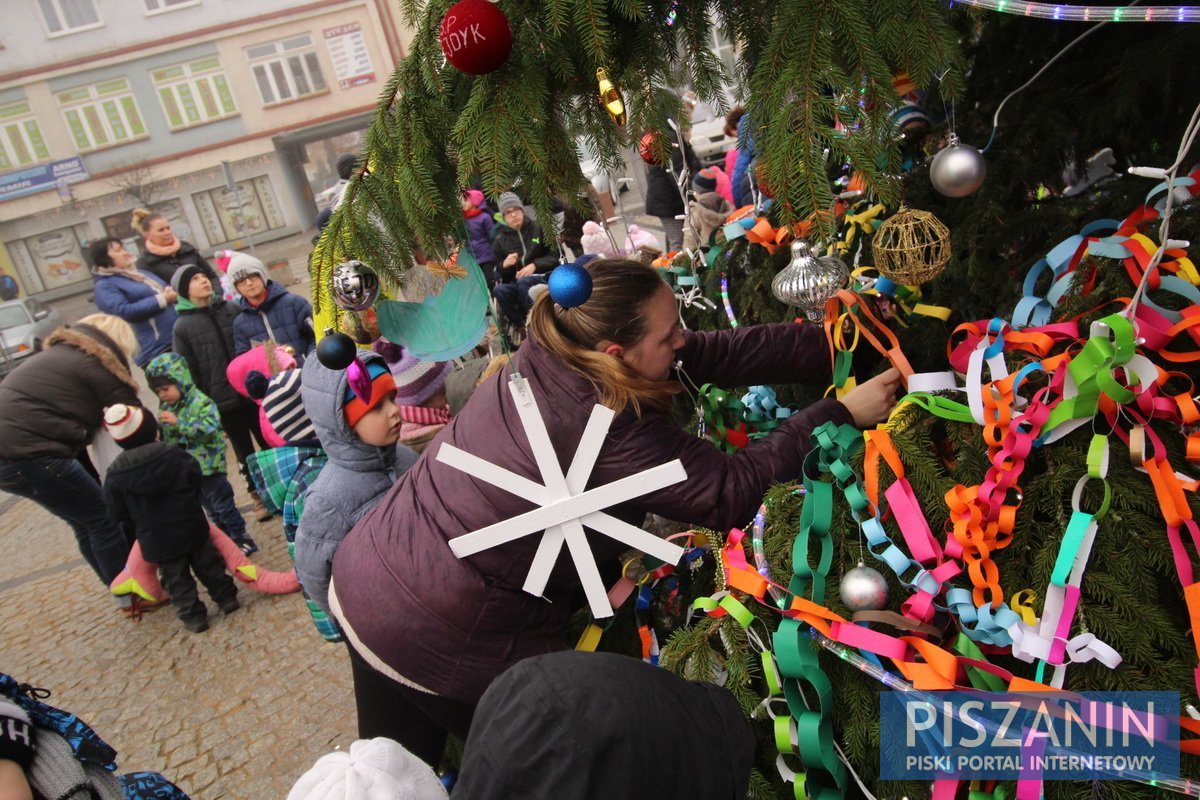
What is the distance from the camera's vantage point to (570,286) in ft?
4.84

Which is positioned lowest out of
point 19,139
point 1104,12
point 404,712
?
point 404,712

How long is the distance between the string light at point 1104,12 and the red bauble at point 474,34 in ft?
2.64

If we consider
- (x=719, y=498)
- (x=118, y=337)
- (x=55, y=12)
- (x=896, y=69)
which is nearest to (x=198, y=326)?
(x=118, y=337)

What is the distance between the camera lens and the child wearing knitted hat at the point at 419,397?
3602 millimetres

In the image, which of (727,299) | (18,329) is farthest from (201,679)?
(18,329)

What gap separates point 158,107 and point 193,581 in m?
30.1

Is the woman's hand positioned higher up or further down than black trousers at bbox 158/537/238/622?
higher up

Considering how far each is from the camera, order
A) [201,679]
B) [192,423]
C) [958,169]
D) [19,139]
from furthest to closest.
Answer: [19,139] → [192,423] → [201,679] → [958,169]

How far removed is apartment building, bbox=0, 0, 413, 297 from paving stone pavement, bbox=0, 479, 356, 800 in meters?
24.7

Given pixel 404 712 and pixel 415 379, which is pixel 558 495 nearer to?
pixel 404 712

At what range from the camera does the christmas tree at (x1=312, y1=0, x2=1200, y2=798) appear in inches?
45.2

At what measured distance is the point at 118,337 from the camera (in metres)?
5.11

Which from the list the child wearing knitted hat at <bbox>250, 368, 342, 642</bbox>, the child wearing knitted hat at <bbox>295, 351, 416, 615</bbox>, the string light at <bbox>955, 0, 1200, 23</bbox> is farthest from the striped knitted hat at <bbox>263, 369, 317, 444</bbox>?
the string light at <bbox>955, 0, 1200, 23</bbox>

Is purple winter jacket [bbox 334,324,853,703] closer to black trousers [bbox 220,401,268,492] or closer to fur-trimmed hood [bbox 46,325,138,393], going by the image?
fur-trimmed hood [bbox 46,325,138,393]
